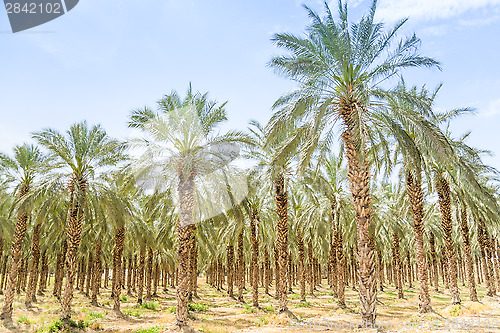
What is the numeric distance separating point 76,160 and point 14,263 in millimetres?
7701

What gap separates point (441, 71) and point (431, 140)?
303 centimetres

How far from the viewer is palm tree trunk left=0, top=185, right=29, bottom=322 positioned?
794 inches

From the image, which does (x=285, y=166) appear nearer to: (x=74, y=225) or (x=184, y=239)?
(x=184, y=239)

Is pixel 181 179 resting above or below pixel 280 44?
below

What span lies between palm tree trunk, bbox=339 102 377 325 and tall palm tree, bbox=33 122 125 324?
12.6 m

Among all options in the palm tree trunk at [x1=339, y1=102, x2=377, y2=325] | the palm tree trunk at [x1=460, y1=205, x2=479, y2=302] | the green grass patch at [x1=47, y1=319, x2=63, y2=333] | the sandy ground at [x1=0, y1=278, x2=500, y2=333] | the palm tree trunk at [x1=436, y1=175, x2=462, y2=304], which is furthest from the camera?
the palm tree trunk at [x1=460, y1=205, x2=479, y2=302]

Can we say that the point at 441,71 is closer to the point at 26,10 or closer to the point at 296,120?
the point at 296,120

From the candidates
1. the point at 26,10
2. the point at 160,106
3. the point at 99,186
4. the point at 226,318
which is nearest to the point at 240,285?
the point at 226,318

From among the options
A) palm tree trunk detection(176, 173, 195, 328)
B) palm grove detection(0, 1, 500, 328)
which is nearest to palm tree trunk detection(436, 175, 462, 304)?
palm grove detection(0, 1, 500, 328)

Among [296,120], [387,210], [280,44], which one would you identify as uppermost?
[280,44]

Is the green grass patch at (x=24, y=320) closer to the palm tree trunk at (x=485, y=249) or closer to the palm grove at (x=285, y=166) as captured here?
the palm grove at (x=285, y=166)

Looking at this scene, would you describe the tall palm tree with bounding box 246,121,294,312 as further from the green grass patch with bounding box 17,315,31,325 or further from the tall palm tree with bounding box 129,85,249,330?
the green grass patch with bounding box 17,315,31,325

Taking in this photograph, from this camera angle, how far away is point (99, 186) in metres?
20.5

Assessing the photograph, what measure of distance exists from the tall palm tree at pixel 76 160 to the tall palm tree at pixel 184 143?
2703mm
